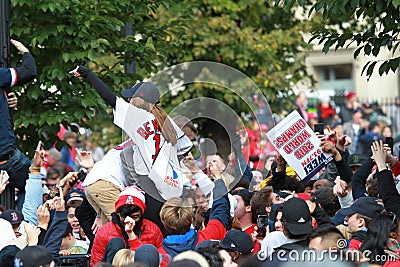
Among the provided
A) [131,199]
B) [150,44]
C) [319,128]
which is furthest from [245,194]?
[150,44]

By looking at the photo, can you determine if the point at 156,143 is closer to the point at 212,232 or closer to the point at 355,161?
the point at 212,232

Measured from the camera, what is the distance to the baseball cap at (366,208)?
7.80 m

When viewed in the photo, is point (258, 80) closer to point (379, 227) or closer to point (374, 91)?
point (379, 227)

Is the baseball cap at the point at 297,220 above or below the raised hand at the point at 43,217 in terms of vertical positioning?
below

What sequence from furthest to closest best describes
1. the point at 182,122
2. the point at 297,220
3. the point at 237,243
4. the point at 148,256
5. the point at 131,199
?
the point at 182,122, the point at 131,199, the point at 237,243, the point at 297,220, the point at 148,256

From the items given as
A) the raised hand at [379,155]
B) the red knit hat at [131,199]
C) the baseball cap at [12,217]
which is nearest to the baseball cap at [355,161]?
the raised hand at [379,155]

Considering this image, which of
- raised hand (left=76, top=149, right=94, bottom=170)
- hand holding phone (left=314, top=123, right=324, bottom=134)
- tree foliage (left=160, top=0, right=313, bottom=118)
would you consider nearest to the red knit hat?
raised hand (left=76, top=149, right=94, bottom=170)

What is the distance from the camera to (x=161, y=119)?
860 cm

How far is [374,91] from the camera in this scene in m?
31.2

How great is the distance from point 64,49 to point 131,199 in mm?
3093

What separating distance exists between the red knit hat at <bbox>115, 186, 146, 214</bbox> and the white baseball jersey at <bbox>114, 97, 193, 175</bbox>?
54 centimetres

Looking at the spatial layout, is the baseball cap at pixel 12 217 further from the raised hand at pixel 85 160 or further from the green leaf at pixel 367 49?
the green leaf at pixel 367 49

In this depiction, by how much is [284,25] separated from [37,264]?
37.2 feet

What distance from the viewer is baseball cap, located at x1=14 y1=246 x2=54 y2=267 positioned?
6.24 meters
